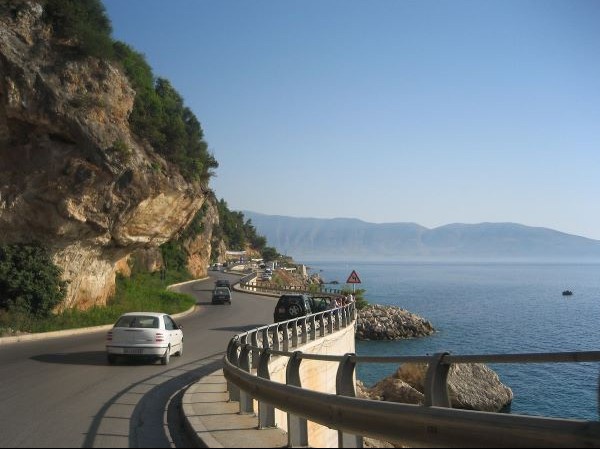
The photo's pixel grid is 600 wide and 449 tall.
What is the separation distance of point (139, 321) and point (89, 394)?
5.51 meters

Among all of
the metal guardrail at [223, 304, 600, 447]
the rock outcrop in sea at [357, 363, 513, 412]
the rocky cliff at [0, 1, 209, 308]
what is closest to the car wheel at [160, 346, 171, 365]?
the rock outcrop in sea at [357, 363, 513, 412]

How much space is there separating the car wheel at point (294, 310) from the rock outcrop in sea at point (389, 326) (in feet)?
66.2

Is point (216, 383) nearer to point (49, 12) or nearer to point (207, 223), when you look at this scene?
point (49, 12)

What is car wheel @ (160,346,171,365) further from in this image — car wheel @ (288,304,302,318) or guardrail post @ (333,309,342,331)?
car wheel @ (288,304,302,318)

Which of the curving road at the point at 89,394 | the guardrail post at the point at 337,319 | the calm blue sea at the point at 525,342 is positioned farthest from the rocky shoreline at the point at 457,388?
the curving road at the point at 89,394

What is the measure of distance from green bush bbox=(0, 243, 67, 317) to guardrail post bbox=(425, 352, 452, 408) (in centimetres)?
2330

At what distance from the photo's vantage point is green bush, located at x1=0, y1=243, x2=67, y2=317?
24562 mm

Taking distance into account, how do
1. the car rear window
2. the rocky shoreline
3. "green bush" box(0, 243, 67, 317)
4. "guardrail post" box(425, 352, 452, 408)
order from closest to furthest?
"guardrail post" box(425, 352, 452, 408), the car rear window, the rocky shoreline, "green bush" box(0, 243, 67, 317)

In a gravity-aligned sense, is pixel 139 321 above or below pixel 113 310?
above

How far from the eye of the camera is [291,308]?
27656 millimetres

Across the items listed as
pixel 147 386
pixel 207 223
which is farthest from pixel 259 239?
pixel 147 386

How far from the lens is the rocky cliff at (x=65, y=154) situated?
2508 centimetres

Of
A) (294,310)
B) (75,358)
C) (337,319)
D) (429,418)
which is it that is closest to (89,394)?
(75,358)

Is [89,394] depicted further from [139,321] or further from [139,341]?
[139,321]
